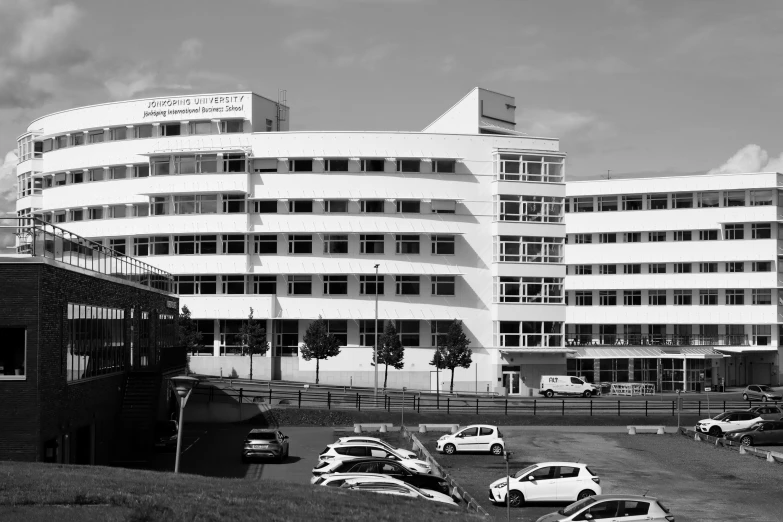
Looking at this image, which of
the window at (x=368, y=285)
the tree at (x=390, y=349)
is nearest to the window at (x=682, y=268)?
the window at (x=368, y=285)

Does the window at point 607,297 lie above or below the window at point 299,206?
below

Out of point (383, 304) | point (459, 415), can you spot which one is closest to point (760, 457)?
point (459, 415)

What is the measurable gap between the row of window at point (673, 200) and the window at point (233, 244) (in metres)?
33.1

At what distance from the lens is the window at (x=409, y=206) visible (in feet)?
274

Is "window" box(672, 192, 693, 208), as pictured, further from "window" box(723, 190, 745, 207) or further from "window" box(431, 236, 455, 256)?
"window" box(431, 236, 455, 256)

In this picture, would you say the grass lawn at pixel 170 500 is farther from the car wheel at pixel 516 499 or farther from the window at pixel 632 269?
the window at pixel 632 269

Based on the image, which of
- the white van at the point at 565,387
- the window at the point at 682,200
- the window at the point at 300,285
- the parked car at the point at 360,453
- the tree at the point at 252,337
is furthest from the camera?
the window at the point at 682,200

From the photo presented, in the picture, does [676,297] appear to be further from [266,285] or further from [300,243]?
[266,285]

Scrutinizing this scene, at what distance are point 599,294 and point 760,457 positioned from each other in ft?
166

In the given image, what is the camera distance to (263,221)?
A: 8300cm

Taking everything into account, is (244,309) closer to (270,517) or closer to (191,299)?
(191,299)

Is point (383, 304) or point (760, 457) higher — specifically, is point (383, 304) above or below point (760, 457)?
above

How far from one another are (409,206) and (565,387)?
1919cm

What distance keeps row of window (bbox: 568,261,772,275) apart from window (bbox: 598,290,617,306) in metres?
1.81
